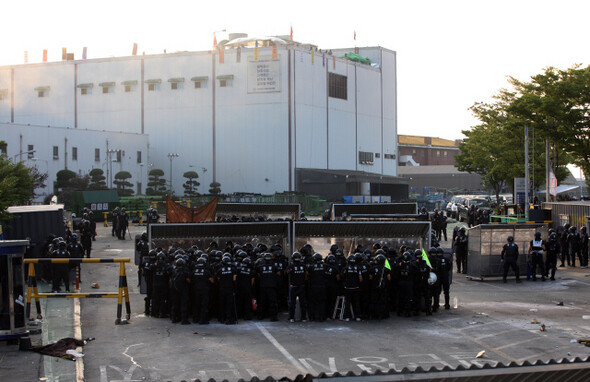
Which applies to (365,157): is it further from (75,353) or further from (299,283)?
(75,353)

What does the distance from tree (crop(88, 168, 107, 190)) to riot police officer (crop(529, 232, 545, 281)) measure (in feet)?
165

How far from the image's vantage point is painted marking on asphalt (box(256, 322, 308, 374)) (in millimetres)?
11336

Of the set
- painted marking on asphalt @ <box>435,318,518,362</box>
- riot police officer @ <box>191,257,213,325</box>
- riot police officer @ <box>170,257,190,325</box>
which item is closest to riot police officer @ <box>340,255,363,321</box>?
painted marking on asphalt @ <box>435,318,518,362</box>

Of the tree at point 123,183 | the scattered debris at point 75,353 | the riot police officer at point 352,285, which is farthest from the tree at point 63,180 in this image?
the scattered debris at point 75,353

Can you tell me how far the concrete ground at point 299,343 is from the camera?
36.9ft

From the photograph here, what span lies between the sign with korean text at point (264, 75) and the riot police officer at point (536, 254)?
52761mm

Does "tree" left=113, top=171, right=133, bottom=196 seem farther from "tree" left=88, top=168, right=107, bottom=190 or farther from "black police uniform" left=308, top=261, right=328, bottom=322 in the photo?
"black police uniform" left=308, top=261, right=328, bottom=322

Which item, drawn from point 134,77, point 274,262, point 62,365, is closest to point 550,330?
point 274,262

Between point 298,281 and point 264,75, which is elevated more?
point 264,75

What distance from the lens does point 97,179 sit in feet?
216

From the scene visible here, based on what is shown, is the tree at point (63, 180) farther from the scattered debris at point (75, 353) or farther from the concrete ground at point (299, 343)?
the scattered debris at point (75, 353)

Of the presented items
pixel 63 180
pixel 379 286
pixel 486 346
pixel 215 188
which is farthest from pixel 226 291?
pixel 215 188

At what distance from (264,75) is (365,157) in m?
18.5

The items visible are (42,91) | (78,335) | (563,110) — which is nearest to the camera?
(78,335)
